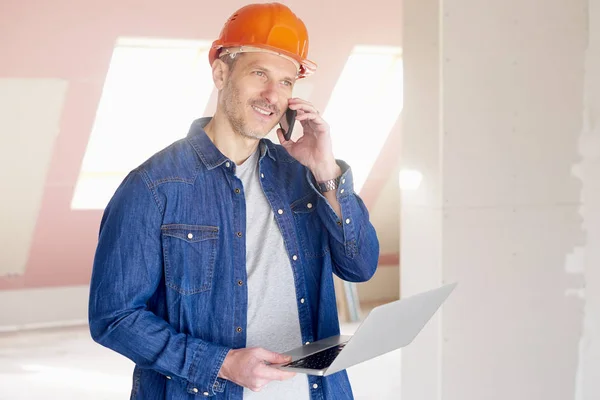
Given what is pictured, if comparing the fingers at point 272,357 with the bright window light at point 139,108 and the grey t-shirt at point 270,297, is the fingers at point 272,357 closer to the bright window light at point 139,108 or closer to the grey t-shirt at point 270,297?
the grey t-shirt at point 270,297

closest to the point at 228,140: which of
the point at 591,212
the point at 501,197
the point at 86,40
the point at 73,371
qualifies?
the point at 501,197

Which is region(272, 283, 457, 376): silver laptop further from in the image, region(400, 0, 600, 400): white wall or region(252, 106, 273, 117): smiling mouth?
region(400, 0, 600, 400): white wall

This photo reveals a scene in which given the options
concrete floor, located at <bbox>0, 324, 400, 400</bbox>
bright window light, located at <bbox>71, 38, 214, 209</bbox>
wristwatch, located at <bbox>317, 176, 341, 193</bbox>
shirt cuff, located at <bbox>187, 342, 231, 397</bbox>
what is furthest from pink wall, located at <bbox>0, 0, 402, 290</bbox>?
shirt cuff, located at <bbox>187, 342, 231, 397</bbox>

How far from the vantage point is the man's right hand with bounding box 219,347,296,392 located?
5.15 ft

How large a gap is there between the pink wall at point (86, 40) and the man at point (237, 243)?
346cm

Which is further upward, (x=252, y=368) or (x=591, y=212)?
(x=591, y=212)

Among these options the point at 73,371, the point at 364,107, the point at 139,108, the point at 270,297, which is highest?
the point at 364,107

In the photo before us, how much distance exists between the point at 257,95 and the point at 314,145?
190 millimetres

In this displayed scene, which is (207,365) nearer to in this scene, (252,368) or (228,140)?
(252,368)

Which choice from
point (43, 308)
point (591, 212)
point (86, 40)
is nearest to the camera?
point (591, 212)

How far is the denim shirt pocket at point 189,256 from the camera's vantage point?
1.69 meters

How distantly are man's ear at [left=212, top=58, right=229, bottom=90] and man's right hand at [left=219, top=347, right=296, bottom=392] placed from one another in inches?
25.0

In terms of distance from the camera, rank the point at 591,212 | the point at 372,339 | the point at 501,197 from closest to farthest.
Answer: the point at 372,339
the point at 501,197
the point at 591,212

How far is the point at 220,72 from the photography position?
6.15 feet
